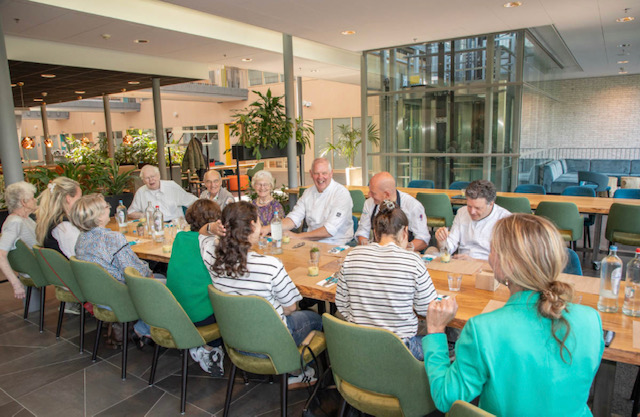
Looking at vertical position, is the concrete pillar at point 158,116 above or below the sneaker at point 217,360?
above

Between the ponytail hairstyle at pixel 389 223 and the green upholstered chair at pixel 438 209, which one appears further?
the green upholstered chair at pixel 438 209

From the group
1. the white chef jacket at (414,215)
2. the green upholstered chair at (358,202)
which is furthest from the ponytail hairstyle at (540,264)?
the green upholstered chair at (358,202)

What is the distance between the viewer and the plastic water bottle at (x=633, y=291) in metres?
2.00

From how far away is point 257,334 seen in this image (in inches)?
85.0

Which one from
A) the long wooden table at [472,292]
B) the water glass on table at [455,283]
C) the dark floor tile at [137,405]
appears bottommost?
the dark floor tile at [137,405]

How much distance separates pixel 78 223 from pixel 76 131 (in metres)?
24.4

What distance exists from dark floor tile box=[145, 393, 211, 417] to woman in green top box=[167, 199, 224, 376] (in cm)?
51

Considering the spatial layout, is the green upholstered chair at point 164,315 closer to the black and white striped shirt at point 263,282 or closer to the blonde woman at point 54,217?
the black and white striped shirt at point 263,282

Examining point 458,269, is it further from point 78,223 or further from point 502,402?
point 78,223

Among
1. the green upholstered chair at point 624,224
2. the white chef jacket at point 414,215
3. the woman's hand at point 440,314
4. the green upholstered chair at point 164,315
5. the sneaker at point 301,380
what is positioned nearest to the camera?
the woman's hand at point 440,314

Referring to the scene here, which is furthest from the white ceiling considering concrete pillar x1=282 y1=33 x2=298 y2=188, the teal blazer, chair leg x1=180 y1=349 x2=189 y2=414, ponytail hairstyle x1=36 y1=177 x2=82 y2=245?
the teal blazer

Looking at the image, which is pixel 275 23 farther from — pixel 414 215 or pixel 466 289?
pixel 466 289

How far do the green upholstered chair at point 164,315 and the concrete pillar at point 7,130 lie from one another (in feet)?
10.2

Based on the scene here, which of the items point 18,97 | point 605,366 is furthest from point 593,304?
point 18,97
